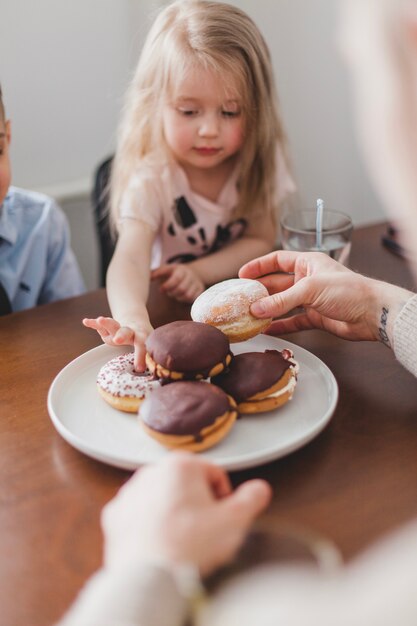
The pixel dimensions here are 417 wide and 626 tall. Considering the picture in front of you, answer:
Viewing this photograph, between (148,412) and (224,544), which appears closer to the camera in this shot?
(224,544)

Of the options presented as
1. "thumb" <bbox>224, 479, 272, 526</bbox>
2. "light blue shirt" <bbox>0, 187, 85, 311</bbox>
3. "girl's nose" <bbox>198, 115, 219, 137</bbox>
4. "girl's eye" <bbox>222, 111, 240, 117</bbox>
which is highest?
"girl's eye" <bbox>222, 111, 240, 117</bbox>

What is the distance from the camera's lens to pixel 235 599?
45 centimetres

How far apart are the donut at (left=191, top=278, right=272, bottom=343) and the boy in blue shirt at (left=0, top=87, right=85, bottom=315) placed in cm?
68

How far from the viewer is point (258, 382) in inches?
33.3

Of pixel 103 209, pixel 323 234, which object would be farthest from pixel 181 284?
pixel 103 209

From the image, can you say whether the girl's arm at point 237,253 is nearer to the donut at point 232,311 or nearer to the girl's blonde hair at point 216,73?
the girl's blonde hair at point 216,73

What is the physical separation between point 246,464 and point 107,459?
0.17 m

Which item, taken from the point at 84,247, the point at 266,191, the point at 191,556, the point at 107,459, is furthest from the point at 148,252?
the point at 84,247

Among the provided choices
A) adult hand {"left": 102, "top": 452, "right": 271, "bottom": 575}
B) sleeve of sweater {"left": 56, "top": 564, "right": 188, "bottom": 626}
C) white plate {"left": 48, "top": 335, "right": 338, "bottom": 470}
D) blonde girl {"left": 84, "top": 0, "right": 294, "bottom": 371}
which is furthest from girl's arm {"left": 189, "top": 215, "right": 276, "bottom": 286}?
sleeve of sweater {"left": 56, "top": 564, "right": 188, "bottom": 626}

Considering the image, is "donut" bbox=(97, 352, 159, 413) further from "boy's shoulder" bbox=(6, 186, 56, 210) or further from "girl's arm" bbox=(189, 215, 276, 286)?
"boy's shoulder" bbox=(6, 186, 56, 210)

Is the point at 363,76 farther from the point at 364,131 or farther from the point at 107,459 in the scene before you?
the point at 107,459

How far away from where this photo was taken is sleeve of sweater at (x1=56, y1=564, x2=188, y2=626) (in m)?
0.49

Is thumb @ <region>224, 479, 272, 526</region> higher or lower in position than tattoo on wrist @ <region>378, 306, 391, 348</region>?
higher

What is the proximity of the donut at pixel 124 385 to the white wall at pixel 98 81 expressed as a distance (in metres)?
1.67
